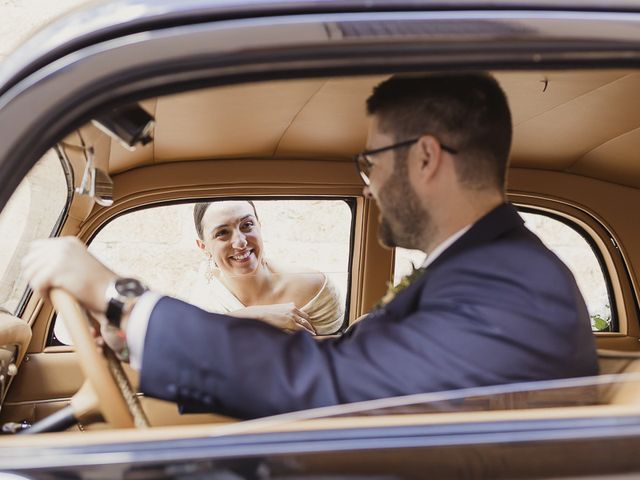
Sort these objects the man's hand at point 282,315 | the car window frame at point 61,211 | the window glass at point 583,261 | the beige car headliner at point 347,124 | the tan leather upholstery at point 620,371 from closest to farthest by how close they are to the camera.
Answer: the tan leather upholstery at point 620,371, the car window frame at point 61,211, the beige car headliner at point 347,124, the man's hand at point 282,315, the window glass at point 583,261

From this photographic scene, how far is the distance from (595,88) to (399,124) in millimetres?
1570

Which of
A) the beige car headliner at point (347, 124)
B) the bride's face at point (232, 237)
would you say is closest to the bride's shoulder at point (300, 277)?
the bride's face at point (232, 237)

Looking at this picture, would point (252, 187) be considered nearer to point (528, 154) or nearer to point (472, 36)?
point (528, 154)

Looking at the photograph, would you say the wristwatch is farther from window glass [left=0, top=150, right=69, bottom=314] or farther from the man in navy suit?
window glass [left=0, top=150, right=69, bottom=314]

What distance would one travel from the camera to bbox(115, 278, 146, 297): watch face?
59.1 inches

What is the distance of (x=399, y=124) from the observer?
178 cm

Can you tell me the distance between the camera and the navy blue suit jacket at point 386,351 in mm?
1432

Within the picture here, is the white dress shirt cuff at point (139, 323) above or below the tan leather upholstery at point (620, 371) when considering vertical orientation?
above

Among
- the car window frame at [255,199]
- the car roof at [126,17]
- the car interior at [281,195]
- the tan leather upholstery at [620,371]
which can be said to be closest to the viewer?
the car roof at [126,17]

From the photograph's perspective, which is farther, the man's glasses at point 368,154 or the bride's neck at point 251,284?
the bride's neck at point 251,284

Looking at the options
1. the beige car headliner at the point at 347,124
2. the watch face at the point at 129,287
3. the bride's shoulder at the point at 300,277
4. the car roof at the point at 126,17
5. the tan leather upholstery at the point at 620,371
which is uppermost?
the beige car headliner at the point at 347,124

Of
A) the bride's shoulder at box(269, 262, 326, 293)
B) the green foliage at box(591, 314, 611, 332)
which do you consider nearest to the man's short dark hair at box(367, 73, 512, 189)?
the bride's shoulder at box(269, 262, 326, 293)

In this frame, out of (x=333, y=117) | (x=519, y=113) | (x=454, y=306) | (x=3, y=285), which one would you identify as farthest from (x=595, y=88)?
(x=3, y=285)

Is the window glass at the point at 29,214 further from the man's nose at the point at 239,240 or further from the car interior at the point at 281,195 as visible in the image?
the man's nose at the point at 239,240
